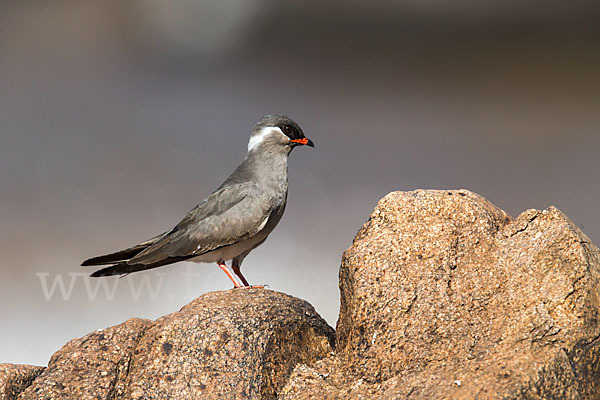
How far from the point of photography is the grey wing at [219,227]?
23.9 ft

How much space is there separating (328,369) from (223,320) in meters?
0.96

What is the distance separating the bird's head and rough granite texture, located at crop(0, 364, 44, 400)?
3718mm

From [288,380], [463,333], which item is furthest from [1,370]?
[463,333]

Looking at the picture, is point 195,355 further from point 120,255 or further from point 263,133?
point 263,133

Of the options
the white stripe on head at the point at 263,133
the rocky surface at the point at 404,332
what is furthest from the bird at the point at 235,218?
the rocky surface at the point at 404,332

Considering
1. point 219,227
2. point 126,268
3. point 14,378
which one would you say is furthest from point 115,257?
point 14,378

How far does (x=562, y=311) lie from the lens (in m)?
4.23

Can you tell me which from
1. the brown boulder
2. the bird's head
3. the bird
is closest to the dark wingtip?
the bird

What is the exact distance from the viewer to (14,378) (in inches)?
202

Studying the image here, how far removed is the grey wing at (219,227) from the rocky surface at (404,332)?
173cm

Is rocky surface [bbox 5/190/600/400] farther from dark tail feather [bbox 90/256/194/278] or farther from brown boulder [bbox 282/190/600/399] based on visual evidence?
dark tail feather [bbox 90/256/194/278]

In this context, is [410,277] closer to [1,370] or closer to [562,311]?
[562,311]

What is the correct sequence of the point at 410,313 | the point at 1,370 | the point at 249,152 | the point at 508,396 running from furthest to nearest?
1. the point at 249,152
2. the point at 1,370
3. the point at 410,313
4. the point at 508,396

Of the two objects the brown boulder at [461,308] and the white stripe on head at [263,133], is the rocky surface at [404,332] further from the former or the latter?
the white stripe on head at [263,133]
